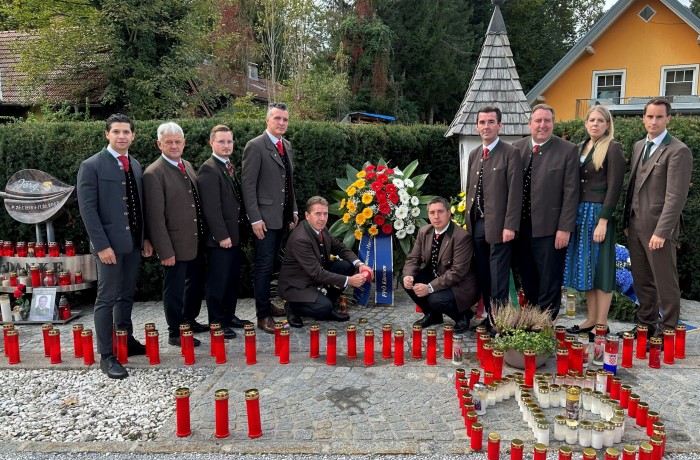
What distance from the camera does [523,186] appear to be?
5.13m

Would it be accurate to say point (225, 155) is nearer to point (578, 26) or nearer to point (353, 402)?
point (353, 402)

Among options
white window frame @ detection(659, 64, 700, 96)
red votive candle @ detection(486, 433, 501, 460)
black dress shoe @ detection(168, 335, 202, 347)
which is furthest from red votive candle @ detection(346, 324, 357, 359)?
white window frame @ detection(659, 64, 700, 96)

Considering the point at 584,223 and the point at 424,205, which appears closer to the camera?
the point at 584,223

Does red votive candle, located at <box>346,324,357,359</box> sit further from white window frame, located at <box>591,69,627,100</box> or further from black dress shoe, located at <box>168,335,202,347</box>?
white window frame, located at <box>591,69,627,100</box>

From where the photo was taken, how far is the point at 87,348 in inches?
190

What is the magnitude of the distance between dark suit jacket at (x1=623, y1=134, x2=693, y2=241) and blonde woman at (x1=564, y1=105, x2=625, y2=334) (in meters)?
0.22

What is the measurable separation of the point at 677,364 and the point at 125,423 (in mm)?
4542

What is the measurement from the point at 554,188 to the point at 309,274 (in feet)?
8.48

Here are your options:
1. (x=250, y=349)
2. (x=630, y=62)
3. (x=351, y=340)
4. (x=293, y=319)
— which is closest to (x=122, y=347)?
(x=250, y=349)

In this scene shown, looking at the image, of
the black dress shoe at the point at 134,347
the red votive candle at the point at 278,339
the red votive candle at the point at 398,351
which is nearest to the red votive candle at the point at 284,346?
the red votive candle at the point at 278,339

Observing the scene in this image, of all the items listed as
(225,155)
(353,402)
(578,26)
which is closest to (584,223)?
(353,402)

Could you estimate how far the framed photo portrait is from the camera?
6.20m

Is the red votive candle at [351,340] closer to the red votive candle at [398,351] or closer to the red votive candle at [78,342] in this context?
the red votive candle at [398,351]

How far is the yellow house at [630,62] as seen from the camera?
58.5 feet
